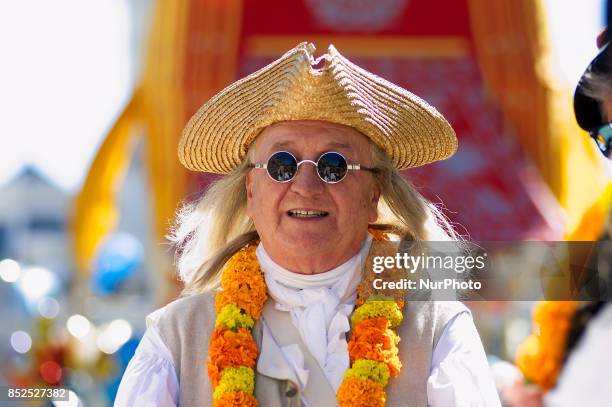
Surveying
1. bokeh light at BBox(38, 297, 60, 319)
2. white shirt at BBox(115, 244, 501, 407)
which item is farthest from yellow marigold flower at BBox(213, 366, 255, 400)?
bokeh light at BBox(38, 297, 60, 319)

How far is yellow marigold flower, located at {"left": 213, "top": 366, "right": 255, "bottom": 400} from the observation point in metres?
2.98

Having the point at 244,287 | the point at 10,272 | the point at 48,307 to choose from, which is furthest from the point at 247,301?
the point at 10,272

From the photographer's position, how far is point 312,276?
3154 mm

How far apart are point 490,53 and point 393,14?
68cm

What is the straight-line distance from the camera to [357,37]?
8.22 meters

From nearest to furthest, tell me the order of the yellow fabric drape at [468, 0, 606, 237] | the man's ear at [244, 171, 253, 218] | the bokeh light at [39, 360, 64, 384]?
1. the man's ear at [244, 171, 253, 218]
2. the bokeh light at [39, 360, 64, 384]
3. the yellow fabric drape at [468, 0, 606, 237]

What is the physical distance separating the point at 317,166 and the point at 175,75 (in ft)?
18.0

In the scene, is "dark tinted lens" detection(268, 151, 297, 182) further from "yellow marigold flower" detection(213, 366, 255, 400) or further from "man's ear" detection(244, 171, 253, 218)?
"yellow marigold flower" detection(213, 366, 255, 400)

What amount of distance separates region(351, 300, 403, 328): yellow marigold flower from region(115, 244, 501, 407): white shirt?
0.11ft

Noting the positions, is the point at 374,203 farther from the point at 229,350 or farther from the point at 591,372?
the point at 591,372

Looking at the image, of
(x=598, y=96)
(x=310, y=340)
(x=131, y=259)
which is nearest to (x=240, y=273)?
(x=310, y=340)

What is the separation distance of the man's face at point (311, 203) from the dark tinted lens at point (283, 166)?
1 centimetres

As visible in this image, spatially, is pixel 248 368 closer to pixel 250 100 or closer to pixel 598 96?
pixel 250 100

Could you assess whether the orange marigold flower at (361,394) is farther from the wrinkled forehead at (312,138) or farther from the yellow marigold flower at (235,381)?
the wrinkled forehead at (312,138)
